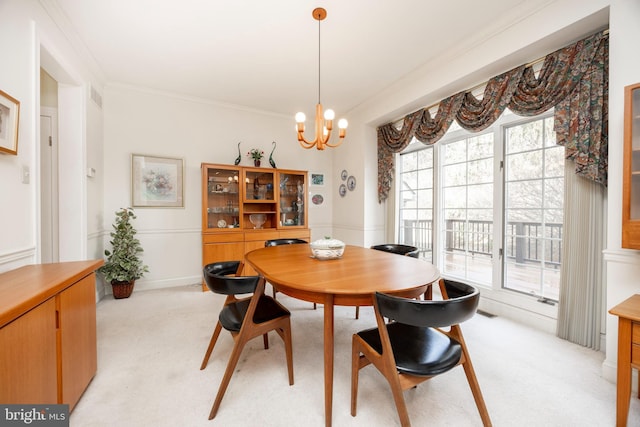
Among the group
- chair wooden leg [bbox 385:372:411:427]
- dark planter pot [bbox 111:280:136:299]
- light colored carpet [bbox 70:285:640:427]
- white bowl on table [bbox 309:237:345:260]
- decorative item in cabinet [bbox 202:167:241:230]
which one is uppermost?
decorative item in cabinet [bbox 202:167:241:230]

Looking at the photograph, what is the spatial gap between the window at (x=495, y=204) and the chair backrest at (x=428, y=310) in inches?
79.3

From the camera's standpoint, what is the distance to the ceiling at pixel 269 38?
2098mm

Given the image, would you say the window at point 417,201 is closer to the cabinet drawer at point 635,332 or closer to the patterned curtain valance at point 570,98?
the patterned curtain valance at point 570,98

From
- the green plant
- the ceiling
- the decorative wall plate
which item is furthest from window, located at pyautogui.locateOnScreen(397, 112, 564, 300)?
the green plant

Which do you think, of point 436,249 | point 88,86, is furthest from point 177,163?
point 436,249

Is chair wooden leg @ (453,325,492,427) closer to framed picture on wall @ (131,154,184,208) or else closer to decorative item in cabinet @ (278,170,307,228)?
decorative item in cabinet @ (278,170,307,228)

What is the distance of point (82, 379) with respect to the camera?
1.51 m

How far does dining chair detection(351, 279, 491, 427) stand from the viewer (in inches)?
42.6

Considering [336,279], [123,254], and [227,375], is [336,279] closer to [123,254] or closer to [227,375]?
[227,375]

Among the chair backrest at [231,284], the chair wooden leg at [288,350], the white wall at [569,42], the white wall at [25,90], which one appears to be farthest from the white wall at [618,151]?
the white wall at [25,90]

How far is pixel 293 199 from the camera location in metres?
4.39

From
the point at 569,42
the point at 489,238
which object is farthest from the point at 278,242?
the point at 569,42

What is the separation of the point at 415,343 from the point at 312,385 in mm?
758

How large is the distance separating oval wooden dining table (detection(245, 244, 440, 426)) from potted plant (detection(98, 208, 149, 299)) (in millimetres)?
2136
